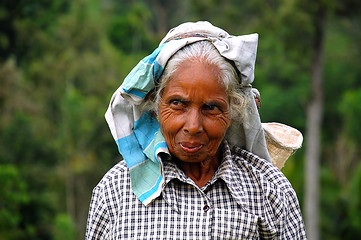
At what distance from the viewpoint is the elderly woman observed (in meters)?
1.82

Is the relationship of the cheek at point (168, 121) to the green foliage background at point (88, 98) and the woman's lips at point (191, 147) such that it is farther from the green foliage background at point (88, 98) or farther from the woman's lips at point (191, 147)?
the green foliage background at point (88, 98)

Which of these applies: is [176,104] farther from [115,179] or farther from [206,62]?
[115,179]

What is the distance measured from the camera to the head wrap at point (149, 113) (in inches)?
72.7

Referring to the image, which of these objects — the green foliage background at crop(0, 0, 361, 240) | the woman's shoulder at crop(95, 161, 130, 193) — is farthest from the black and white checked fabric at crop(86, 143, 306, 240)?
the green foliage background at crop(0, 0, 361, 240)

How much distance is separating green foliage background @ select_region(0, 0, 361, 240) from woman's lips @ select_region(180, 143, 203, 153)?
10.6 meters

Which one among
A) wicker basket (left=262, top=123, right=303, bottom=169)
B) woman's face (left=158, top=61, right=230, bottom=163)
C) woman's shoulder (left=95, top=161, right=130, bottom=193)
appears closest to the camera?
woman's face (left=158, top=61, right=230, bottom=163)

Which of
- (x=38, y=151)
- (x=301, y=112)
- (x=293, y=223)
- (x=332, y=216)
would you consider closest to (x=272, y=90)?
(x=301, y=112)

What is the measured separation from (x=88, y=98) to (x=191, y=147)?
19557mm

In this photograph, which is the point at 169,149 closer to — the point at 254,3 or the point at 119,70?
the point at 254,3

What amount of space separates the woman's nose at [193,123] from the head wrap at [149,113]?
0.11 metres

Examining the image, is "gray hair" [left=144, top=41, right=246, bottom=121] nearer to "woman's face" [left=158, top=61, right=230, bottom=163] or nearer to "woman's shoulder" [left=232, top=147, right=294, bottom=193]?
"woman's face" [left=158, top=61, right=230, bottom=163]

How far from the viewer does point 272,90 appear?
18.0 m

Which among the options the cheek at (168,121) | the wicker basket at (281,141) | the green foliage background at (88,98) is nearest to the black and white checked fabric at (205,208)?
the cheek at (168,121)

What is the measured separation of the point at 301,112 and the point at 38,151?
769 centimetres
